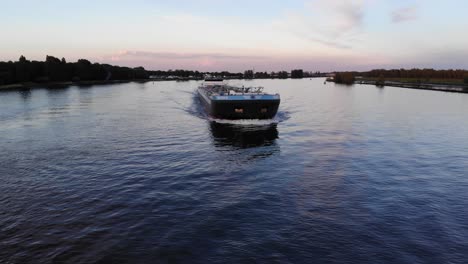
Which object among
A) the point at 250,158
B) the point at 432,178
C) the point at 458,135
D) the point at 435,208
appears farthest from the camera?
the point at 458,135

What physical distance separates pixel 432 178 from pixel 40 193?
2943 centimetres

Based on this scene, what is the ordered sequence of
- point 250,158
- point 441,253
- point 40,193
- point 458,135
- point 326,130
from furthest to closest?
point 326,130 < point 458,135 < point 250,158 < point 40,193 < point 441,253

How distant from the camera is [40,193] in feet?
76.2

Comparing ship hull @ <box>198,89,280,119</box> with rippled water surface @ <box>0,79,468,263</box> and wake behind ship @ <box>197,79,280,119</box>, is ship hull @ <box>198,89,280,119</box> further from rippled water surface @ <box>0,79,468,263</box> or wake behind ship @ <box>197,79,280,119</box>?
rippled water surface @ <box>0,79,468,263</box>

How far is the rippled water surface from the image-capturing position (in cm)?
1603

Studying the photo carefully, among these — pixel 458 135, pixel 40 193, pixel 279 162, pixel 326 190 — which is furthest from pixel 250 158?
pixel 458 135

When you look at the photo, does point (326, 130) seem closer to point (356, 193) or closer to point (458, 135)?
point (458, 135)

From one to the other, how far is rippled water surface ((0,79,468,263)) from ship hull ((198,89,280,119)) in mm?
10809

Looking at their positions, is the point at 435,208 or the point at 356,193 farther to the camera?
the point at 356,193

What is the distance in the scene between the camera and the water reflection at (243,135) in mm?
41375

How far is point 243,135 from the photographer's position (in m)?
46.2

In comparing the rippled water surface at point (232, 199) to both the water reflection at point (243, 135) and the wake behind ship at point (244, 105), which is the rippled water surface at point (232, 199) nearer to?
the water reflection at point (243, 135)

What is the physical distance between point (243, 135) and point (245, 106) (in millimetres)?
10046

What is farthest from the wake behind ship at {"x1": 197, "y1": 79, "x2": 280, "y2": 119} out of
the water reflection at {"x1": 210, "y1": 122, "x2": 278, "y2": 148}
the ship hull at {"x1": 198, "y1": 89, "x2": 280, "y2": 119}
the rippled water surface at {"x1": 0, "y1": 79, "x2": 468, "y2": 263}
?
the rippled water surface at {"x1": 0, "y1": 79, "x2": 468, "y2": 263}
